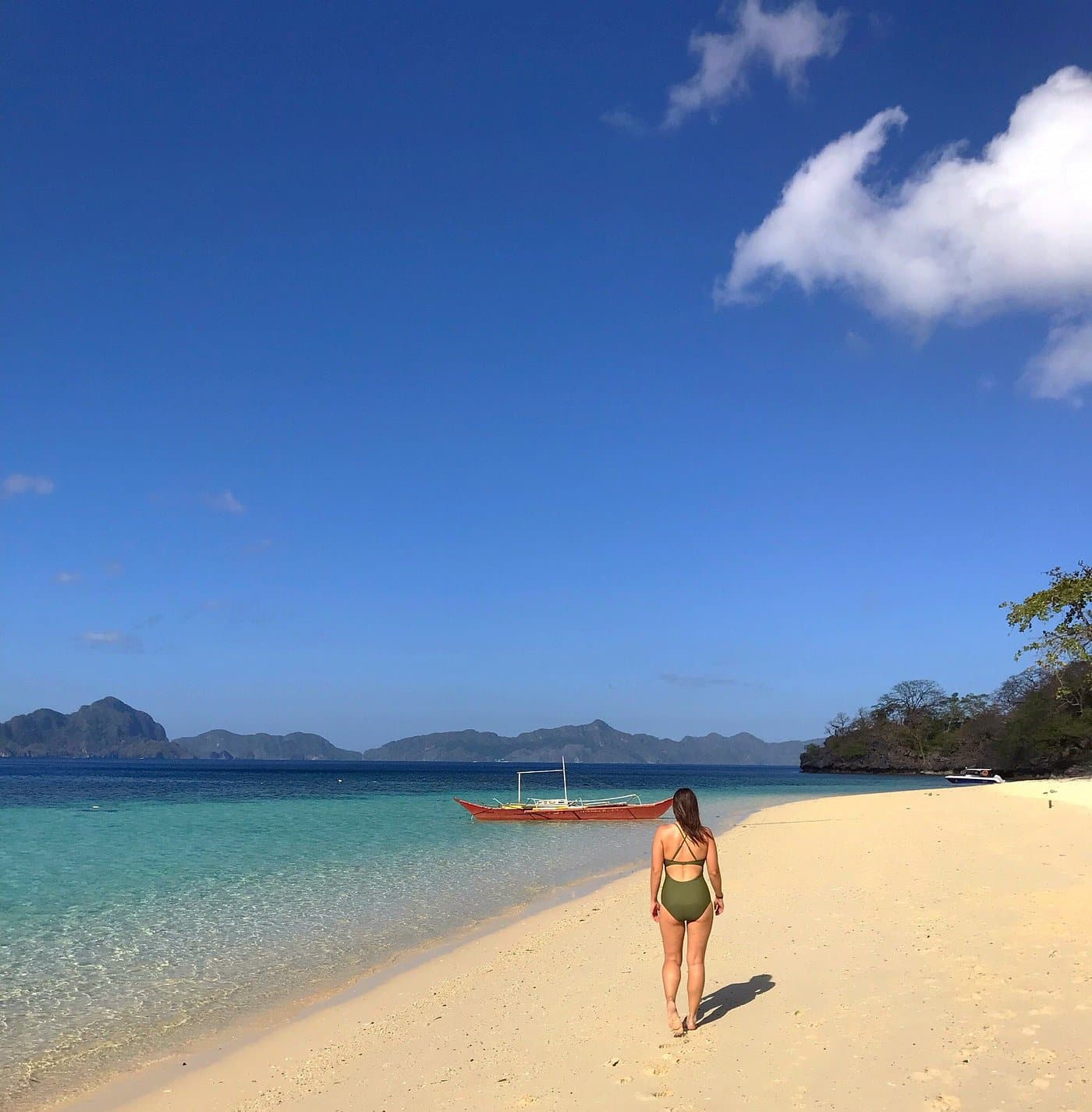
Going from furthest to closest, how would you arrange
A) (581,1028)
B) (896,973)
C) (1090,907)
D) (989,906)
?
1. (989,906)
2. (1090,907)
3. (896,973)
4. (581,1028)

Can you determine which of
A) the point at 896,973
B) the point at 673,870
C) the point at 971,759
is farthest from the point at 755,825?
the point at 971,759

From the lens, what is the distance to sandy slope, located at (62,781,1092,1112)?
5559mm

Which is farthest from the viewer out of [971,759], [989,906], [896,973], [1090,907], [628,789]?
[971,759]

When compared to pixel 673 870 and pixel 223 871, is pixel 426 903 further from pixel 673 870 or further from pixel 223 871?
pixel 673 870

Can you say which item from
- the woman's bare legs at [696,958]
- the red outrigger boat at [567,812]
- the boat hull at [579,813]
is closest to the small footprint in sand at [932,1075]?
the woman's bare legs at [696,958]

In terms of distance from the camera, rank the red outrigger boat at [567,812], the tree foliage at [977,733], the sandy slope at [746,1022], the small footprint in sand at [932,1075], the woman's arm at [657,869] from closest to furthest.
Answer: the small footprint in sand at [932,1075], the sandy slope at [746,1022], the woman's arm at [657,869], the red outrigger boat at [567,812], the tree foliage at [977,733]

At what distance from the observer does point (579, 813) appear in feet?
112

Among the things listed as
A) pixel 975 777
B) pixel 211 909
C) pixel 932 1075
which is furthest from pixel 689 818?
pixel 975 777

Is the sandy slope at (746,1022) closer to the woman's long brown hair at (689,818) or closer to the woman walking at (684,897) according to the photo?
the woman walking at (684,897)

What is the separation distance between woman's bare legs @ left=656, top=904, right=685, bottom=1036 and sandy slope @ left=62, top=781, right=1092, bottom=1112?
174 mm

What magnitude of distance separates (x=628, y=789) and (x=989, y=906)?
2865 inches

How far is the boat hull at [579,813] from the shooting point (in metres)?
34.1

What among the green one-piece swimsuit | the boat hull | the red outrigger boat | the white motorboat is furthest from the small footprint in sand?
the white motorboat

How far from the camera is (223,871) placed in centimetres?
2056
